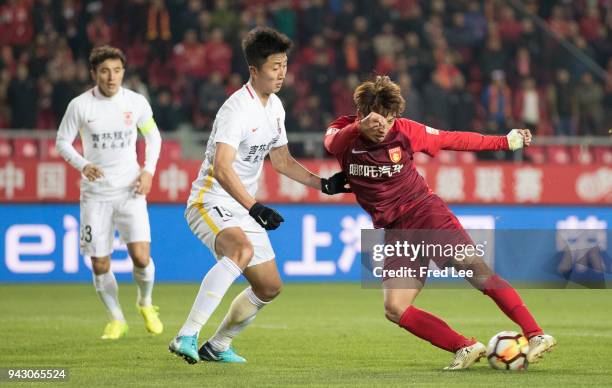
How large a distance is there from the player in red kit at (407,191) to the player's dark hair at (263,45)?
564 millimetres

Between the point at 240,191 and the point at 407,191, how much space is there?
1133 millimetres

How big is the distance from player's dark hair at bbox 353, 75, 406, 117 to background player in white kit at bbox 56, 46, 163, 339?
10.3ft

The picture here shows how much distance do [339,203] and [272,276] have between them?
788 centimetres

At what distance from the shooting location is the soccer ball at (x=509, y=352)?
7551 millimetres

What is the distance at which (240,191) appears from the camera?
7309 millimetres

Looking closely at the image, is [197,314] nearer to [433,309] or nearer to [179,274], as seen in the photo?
[433,309]

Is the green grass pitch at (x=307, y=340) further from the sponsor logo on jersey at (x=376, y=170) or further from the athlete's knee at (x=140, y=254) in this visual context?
the sponsor logo on jersey at (x=376, y=170)

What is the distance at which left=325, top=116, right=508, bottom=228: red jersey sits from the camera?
763cm

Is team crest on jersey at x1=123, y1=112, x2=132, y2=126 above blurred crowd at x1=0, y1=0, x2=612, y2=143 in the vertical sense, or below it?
below

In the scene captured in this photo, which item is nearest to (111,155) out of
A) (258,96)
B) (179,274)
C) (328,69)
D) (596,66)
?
(258,96)

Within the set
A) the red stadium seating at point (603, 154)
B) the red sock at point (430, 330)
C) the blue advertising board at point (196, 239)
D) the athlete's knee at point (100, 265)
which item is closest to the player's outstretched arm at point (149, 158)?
the athlete's knee at point (100, 265)

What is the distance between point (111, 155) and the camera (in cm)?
1028

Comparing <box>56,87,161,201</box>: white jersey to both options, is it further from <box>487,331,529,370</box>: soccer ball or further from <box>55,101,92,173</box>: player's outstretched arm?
<box>487,331,529,370</box>: soccer ball

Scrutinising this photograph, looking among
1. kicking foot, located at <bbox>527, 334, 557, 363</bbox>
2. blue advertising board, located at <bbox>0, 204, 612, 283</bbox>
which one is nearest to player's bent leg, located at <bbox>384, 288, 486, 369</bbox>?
kicking foot, located at <bbox>527, 334, 557, 363</bbox>
